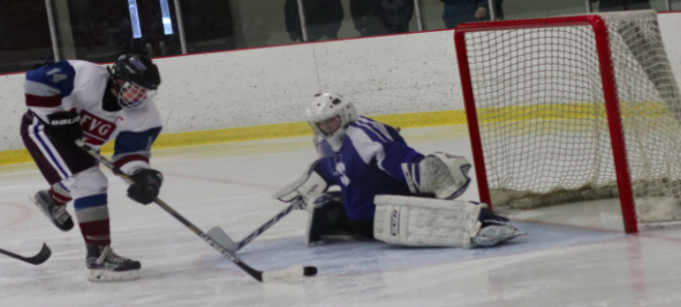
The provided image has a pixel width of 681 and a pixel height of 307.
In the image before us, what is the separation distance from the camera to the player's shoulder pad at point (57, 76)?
3.45m

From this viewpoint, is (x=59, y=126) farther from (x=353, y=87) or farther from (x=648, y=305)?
(x=353, y=87)

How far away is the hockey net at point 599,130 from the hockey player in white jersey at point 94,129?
1.37 m

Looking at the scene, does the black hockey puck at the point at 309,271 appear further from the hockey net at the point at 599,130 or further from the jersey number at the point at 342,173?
the hockey net at the point at 599,130

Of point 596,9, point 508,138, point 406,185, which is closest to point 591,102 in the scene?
point 508,138

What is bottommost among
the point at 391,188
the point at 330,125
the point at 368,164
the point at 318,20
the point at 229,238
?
the point at 229,238

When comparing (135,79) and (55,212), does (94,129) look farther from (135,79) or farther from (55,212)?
(55,212)

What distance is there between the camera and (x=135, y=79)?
3438mm

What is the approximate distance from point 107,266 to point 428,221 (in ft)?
3.71

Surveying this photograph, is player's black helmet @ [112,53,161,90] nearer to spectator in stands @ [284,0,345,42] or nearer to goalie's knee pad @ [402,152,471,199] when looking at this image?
goalie's knee pad @ [402,152,471,199]

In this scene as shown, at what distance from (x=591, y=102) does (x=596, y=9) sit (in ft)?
9.23

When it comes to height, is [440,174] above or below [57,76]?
below

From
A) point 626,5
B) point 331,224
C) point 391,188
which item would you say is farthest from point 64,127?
point 626,5

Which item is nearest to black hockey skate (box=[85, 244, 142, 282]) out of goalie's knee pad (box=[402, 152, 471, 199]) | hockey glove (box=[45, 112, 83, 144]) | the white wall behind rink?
hockey glove (box=[45, 112, 83, 144])

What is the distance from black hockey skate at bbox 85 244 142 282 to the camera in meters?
3.62
